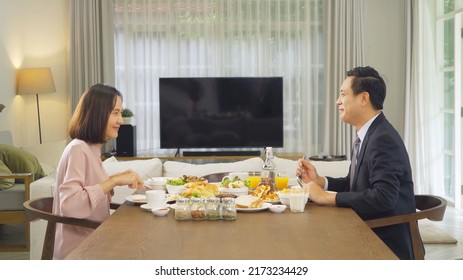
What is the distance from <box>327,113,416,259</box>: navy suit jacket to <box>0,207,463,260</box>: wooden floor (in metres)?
1.90

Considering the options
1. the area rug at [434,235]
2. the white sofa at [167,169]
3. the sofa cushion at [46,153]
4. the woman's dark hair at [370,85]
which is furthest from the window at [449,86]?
the woman's dark hair at [370,85]

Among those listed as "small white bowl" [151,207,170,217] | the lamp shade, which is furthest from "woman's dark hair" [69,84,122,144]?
the lamp shade

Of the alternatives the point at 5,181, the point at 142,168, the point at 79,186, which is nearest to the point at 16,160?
the point at 5,181

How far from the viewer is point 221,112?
7363mm

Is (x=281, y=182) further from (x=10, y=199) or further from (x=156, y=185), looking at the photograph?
(x=10, y=199)

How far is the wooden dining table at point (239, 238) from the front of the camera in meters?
1.76

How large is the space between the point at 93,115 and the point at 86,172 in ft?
0.72

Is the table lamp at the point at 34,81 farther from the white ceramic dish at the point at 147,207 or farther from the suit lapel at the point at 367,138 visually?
the suit lapel at the point at 367,138

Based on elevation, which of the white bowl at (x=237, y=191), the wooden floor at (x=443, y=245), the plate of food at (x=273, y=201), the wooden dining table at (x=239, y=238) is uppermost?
the white bowl at (x=237, y=191)

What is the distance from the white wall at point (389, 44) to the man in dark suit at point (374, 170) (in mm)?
4930

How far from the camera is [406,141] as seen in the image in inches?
289

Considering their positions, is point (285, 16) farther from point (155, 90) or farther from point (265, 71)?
point (155, 90)

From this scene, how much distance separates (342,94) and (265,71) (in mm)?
4745

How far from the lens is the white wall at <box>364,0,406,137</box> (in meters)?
7.54
